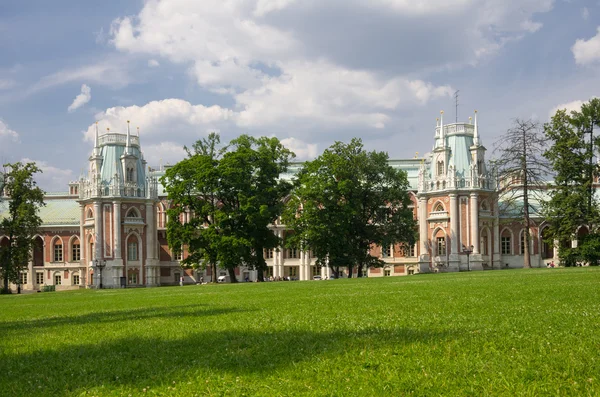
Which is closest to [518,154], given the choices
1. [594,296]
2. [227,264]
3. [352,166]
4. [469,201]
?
[352,166]

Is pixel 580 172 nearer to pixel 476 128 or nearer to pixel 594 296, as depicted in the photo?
pixel 476 128

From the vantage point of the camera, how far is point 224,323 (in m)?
13.5

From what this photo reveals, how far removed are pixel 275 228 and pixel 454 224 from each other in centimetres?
2191

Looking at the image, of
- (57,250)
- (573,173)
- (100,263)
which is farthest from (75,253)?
(573,173)

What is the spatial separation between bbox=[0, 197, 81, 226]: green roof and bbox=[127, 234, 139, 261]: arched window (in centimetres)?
1144

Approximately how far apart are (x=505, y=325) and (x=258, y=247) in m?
46.8

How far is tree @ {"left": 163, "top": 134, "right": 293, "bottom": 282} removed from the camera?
54.9 meters

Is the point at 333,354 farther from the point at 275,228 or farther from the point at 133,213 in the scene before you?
the point at 275,228

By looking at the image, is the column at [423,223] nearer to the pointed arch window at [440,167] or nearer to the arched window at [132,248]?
the pointed arch window at [440,167]

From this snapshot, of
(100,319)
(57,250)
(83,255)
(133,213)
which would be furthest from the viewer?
(57,250)

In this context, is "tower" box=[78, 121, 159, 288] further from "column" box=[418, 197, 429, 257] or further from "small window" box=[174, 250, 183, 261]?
"column" box=[418, 197, 429, 257]

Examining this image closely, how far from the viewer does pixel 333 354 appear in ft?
28.8

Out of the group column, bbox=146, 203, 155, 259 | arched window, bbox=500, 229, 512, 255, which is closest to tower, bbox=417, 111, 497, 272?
arched window, bbox=500, 229, 512, 255

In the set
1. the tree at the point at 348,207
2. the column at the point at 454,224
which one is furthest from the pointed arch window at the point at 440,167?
the tree at the point at 348,207
